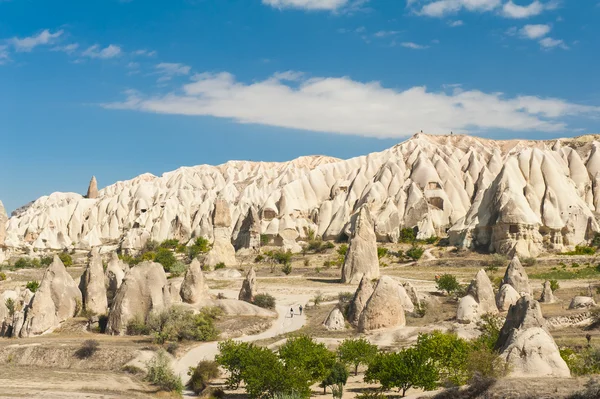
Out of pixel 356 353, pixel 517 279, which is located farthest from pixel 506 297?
pixel 356 353

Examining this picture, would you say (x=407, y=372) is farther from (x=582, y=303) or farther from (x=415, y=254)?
(x=415, y=254)

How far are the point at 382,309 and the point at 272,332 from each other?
504 cm

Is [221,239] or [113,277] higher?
[221,239]

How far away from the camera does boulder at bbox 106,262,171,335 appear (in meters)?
26.4

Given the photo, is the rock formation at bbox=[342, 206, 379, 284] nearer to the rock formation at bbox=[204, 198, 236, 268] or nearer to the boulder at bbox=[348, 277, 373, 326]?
the boulder at bbox=[348, 277, 373, 326]

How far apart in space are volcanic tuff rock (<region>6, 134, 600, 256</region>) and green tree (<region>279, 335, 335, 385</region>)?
3851 centimetres

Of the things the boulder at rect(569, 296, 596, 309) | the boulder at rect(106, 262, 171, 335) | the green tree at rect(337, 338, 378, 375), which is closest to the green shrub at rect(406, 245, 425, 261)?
the boulder at rect(569, 296, 596, 309)

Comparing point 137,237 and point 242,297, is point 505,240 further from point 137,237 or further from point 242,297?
point 137,237

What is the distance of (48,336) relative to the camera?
26.4 metres

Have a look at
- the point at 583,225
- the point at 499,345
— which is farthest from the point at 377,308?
the point at 583,225

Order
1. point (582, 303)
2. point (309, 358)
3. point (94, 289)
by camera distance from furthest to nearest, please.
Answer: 1. point (94, 289)
2. point (582, 303)
3. point (309, 358)

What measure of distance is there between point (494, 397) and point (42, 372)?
1505 cm

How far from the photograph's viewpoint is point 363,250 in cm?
4062

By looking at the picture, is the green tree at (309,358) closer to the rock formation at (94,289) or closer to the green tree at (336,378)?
the green tree at (336,378)
